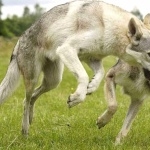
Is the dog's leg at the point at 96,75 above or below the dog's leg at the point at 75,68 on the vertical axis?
below

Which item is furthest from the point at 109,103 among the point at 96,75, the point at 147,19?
the point at 147,19

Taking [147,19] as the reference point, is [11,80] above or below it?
below

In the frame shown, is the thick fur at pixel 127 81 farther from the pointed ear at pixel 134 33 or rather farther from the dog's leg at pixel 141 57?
the pointed ear at pixel 134 33

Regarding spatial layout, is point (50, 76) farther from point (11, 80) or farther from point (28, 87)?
point (11, 80)

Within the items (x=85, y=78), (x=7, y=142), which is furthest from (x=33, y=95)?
(x=85, y=78)

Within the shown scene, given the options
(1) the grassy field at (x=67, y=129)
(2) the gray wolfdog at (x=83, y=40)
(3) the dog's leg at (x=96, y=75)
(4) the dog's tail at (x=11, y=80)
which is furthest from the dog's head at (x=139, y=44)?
(4) the dog's tail at (x=11, y=80)

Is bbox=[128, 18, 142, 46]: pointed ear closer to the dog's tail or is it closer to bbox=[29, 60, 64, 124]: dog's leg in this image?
bbox=[29, 60, 64, 124]: dog's leg

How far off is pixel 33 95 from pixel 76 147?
5.70 ft

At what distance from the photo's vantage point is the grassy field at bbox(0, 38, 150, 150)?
6.34m

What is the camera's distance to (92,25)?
6234 millimetres

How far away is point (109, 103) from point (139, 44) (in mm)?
855

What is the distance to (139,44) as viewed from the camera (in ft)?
20.2

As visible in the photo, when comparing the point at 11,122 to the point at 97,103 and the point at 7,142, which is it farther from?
the point at 97,103

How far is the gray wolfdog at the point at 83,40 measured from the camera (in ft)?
20.1
